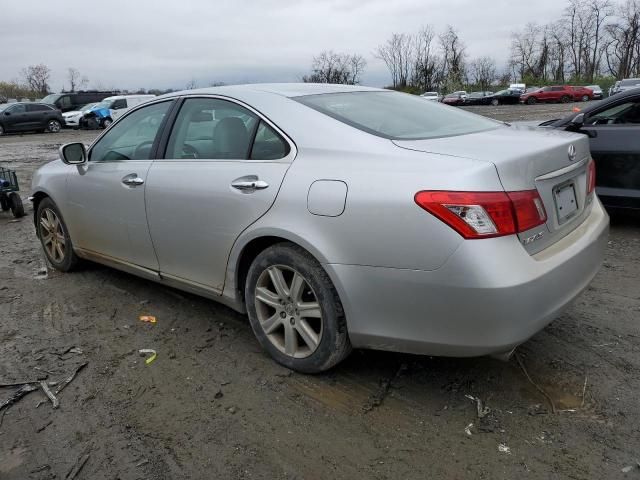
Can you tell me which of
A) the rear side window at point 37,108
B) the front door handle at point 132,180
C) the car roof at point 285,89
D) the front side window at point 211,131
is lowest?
the front door handle at point 132,180

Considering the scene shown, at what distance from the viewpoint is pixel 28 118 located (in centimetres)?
2717

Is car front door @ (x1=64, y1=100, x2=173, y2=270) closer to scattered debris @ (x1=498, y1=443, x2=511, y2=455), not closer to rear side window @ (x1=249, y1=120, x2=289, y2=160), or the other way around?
rear side window @ (x1=249, y1=120, x2=289, y2=160)

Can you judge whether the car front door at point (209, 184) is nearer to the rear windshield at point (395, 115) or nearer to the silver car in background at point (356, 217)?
the silver car in background at point (356, 217)

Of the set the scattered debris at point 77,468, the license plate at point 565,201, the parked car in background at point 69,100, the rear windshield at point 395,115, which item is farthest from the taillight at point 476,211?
the parked car in background at point 69,100

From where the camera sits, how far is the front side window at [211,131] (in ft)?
10.7

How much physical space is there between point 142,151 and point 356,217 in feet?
6.56

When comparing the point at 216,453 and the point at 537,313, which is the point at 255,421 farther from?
the point at 537,313

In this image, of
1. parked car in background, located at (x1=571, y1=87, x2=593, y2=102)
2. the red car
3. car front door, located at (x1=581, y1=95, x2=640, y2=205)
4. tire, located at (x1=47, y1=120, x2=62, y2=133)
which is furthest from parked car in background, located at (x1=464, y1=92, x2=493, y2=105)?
car front door, located at (x1=581, y1=95, x2=640, y2=205)

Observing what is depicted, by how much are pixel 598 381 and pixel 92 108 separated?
3011 cm

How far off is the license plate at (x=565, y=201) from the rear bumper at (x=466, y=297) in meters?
0.13

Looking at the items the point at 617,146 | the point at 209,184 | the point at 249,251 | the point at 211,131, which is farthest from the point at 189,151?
the point at 617,146

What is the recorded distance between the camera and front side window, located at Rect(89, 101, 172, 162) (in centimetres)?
388

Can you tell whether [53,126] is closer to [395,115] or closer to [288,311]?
[395,115]

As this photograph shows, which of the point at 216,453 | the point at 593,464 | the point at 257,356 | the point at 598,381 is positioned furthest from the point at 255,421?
the point at 598,381
